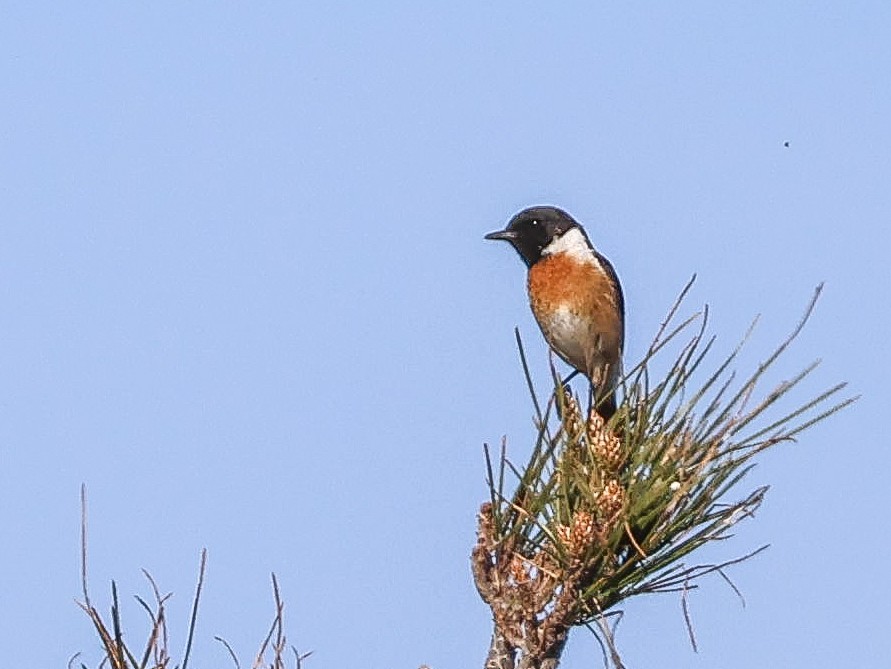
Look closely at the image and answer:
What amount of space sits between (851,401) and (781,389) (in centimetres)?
25

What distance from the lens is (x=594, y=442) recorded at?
3119 mm

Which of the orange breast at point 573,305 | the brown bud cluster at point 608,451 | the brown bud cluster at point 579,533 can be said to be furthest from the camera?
the orange breast at point 573,305

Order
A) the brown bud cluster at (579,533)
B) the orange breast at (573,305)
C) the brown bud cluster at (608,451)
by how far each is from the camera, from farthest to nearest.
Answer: the orange breast at (573,305)
the brown bud cluster at (608,451)
the brown bud cluster at (579,533)

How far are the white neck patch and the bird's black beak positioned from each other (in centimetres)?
16

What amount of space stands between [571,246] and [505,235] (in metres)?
0.32

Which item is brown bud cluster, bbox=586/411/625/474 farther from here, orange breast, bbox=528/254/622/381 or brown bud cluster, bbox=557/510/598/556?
orange breast, bbox=528/254/622/381

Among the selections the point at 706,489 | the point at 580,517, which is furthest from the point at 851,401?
the point at 580,517

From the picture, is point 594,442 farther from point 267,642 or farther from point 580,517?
point 267,642

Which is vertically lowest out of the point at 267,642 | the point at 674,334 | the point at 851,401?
the point at 267,642

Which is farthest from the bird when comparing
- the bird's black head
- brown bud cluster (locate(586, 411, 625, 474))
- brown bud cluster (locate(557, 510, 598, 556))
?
brown bud cluster (locate(557, 510, 598, 556))

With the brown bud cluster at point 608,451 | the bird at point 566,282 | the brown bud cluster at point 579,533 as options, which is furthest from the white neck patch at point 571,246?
the brown bud cluster at point 579,533

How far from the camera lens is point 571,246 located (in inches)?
254

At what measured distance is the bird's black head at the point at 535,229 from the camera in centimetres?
643

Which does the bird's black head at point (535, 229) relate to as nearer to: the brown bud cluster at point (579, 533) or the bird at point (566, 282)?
the bird at point (566, 282)
